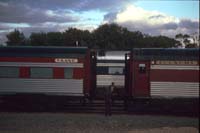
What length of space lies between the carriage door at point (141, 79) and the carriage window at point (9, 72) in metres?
6.48

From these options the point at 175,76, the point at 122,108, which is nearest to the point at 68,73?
the point at 122,108

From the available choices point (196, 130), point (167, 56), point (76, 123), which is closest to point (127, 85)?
point (167, 56)

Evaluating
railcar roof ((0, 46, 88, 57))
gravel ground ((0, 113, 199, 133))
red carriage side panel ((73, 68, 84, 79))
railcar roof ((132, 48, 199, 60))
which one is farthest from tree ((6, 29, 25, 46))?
gravel ground ((0, 113, 199, 133))

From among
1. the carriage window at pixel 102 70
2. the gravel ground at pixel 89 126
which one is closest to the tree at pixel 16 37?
the carriage window at pixel 102 70

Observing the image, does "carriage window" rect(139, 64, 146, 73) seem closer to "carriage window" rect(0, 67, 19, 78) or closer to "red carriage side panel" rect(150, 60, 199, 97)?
"red carriage side panel" rect(150, 60, 199, 97)

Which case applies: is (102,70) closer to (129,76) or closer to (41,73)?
(129,76)

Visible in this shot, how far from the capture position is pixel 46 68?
22.7 m

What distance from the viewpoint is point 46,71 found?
2273 cm

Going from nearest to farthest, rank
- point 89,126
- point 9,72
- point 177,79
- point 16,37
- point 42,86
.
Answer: point 89,126 → point 177,79 → point 42,86 → point 9,72 → point 16,37

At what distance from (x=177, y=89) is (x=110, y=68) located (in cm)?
768

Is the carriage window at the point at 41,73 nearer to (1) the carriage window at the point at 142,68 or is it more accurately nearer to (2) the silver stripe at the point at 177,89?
(1) the carriage window at the point at 142,68

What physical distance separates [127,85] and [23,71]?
238 inches

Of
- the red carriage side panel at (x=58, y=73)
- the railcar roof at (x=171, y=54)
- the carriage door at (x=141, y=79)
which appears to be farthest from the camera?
the red carriage side panel at (x=58, y=73)

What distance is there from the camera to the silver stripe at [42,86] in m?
22.5
